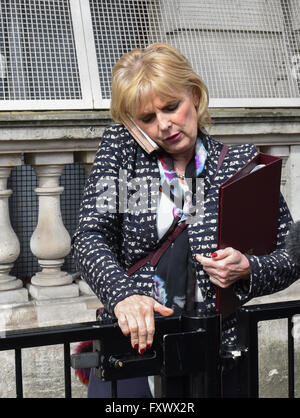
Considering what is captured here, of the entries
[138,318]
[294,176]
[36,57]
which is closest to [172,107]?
[138,318]

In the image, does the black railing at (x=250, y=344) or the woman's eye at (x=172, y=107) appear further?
the woman's eye at (x=172, y=107)

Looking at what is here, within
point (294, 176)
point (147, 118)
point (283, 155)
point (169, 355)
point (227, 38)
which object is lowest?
point (169, 355)

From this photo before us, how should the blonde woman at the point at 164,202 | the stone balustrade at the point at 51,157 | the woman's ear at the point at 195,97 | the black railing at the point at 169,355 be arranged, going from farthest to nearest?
the stone balustrade at the point at 51,157
the woman's ear at the point at 195,97
the blonde woman at the point at 164,202
the black railing at the point at 169,355

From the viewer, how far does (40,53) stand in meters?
3.99

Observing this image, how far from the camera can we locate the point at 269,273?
2.21 m

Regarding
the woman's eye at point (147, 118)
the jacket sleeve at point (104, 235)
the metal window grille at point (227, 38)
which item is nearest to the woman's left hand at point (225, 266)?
the jacket sleeve at point (104, 235)

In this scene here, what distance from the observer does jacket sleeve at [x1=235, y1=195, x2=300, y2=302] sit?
220 centimetres

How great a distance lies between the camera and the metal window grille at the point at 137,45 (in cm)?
393

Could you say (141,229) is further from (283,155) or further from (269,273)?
(283,155)

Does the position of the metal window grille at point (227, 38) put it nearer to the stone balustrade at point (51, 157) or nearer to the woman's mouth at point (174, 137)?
the stone balustrade at point (51, 157)

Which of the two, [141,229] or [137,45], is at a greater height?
[137,45]

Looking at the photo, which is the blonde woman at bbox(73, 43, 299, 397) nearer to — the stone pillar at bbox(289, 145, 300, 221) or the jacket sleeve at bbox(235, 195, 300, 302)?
the jacket sleeve at bbox(235, 195, 300, 302)

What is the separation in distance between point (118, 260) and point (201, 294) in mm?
277

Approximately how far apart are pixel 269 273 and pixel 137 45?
2.37 metres
